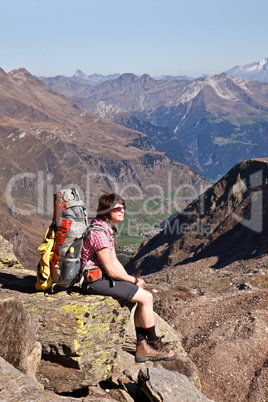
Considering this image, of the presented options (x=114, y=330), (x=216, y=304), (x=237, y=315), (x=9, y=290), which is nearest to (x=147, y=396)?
(x=114, y=330)

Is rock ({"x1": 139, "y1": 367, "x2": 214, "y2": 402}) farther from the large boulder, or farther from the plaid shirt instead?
the plaid shirt

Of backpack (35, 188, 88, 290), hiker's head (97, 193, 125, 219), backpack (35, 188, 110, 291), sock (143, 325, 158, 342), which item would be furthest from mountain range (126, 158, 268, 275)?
backpack (35, 188, 88, 290)

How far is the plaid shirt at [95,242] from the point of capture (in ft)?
33.7

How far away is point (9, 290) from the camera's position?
12.3 metres

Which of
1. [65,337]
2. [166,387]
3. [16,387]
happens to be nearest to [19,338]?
[65,337]

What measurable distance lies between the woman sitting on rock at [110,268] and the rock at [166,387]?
3.78 ft

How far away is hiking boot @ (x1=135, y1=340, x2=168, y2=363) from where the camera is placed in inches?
459

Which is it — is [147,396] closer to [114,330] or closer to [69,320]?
[114,330]

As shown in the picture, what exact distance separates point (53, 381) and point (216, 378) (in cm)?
834

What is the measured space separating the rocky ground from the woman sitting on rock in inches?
245

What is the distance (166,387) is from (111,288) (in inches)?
119

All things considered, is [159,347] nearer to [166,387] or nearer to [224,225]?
[166,387]

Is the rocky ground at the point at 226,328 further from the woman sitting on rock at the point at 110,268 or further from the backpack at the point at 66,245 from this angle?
the backpack at the point at 66,245

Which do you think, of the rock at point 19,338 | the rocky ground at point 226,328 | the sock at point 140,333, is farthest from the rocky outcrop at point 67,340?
the rocky ground at point 226,328
